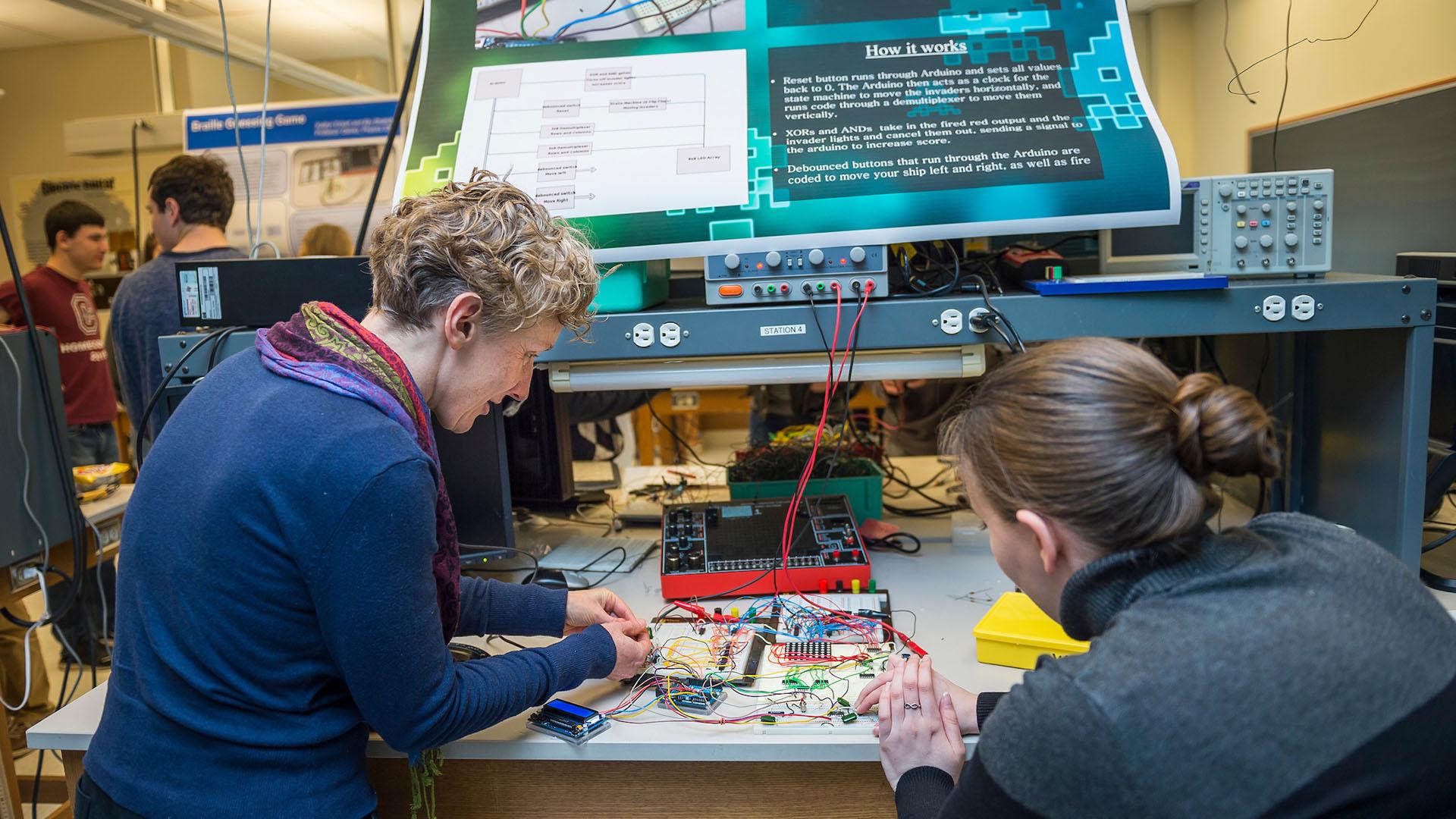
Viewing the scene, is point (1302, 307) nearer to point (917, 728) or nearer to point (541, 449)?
point (917, 728)

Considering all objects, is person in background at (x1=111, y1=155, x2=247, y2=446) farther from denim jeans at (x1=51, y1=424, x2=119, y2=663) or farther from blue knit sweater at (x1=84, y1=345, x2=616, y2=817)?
blue knit sweater at (x1=84, y1=345, x2=616, y2=817)

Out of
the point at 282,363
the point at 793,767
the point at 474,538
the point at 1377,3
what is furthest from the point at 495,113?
the point at 1377,3

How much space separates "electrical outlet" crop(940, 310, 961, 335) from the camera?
1.48 meters

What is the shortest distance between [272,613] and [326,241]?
3616mm

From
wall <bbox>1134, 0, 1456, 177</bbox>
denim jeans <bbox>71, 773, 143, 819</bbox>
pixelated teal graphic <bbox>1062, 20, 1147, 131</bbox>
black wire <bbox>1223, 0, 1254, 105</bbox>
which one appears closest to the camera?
denim jeans <bbox>71, 773, 143, 819</bbox>

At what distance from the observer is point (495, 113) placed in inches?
67.6

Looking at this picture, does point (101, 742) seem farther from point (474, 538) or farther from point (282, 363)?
point (474, 538)

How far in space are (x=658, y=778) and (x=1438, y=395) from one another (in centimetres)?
149

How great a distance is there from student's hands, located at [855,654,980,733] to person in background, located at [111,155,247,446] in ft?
7.59

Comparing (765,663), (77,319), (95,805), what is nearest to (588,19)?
(765,663)

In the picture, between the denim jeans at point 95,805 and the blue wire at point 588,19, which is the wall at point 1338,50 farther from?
the denim jeans at point 95,805

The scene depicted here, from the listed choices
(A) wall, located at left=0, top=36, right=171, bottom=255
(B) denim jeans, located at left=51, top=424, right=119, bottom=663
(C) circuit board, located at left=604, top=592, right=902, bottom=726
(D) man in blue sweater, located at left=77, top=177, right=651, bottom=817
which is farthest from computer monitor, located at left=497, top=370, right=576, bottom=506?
(A) wall, located at left=0, top=36, right=171, bottom=255

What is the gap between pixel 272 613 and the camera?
96cm

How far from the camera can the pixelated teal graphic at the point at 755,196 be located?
1.56 metres
